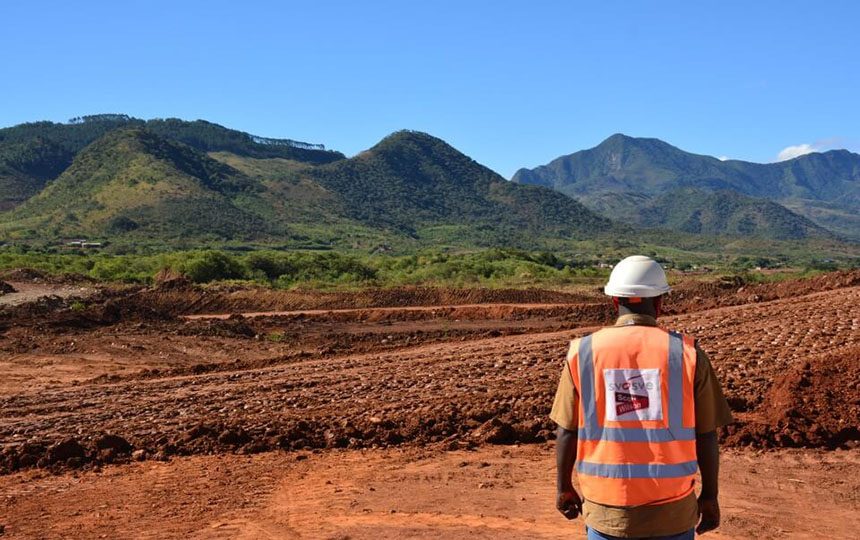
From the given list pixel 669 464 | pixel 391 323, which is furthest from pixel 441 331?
pixel 669 464

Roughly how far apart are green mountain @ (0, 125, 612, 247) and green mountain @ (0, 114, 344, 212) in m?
12.8

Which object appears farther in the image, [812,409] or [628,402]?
[812,409]

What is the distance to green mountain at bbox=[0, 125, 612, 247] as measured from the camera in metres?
94.8

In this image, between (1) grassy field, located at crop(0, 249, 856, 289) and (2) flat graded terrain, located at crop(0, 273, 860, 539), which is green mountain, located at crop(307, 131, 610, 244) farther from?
(2) flat graded terrain, located at crop(0, 273, 860, 539)

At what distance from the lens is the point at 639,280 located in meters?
3.99

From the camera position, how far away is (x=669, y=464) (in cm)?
375

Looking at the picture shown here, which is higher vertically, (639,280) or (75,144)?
(75,144)

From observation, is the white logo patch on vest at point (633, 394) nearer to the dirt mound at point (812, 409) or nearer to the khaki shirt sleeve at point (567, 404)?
the khaki shirt sleeve at point (567, 404)

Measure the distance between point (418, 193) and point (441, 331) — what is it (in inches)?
4670

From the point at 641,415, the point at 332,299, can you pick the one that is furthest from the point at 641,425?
the point at 332,299

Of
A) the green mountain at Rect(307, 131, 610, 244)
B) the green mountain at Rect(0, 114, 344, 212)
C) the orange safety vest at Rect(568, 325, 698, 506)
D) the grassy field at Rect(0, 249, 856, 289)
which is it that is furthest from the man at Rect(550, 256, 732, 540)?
the green mountain at Rect(0, 114, 344, 212)

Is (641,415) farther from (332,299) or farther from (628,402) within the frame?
(332,299)

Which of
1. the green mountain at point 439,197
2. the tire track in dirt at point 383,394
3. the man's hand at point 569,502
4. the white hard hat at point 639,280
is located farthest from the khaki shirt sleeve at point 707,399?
the green mountain at point 439,197

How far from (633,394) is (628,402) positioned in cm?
4
